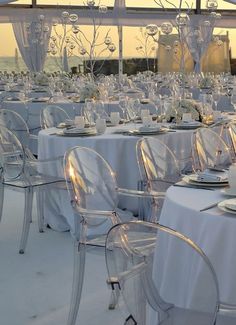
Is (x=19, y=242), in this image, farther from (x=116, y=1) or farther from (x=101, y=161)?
(x=116, y=1)

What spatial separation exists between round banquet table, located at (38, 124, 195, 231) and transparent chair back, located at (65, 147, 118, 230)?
1267 mm

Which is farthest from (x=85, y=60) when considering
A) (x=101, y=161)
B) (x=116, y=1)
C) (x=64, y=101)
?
(x=101, y=161)

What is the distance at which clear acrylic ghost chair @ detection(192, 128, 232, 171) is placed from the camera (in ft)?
13.3

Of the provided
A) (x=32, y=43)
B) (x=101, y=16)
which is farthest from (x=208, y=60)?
(x=32, y=43)

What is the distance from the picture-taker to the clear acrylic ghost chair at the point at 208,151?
4.04 m

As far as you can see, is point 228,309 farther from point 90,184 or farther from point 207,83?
point 207,83

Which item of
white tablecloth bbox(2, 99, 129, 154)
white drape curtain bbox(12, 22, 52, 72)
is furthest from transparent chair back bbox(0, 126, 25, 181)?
white drape curtain bbox(12, 22, 52, 72)

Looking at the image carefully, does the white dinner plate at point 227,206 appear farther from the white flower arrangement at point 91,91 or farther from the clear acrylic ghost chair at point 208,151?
the white flower arrangement at point 91,91

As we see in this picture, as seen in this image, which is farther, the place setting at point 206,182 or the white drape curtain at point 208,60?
the white drape curtain at point 208,60

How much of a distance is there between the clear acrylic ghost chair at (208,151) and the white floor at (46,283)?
3.03ft

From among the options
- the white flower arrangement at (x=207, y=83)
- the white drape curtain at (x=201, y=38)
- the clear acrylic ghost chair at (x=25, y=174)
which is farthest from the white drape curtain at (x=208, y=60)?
the clear acrylic ghost chair at (x=25, y=174)

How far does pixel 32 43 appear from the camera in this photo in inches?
571

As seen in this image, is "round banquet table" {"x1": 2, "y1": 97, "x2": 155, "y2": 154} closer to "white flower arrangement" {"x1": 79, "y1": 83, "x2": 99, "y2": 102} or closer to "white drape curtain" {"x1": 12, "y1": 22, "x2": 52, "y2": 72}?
"white flower arrangement" {"x1": 79, "y1": 83, "x2": 99, "y2": 102}

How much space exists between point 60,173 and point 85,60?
12.2m
